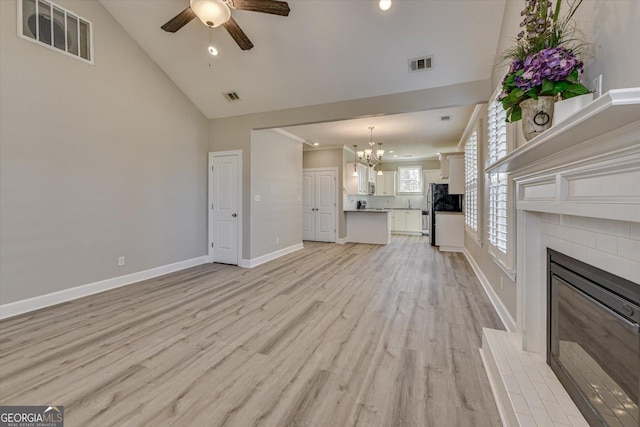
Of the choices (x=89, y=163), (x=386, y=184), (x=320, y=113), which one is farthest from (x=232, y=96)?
(x=386, y=184)

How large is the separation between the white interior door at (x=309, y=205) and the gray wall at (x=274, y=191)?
1308mm

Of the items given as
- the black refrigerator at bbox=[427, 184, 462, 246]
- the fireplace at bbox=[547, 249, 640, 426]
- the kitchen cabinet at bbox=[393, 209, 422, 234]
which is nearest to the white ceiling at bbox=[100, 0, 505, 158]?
the black refrigerator at bbox=[427, 184, 462, 246]

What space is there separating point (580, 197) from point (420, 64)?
9.84 feet

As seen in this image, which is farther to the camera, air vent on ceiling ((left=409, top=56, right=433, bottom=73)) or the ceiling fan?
air vent on ceiling ((left=409, top=56, right=433, bottom=73))

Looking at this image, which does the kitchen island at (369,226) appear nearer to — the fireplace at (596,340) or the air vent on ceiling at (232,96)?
the air vent on ceiling at (232,96)

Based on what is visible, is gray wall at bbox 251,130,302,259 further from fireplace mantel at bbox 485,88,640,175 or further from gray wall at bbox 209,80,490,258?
fireplace mantel at bbox 485,88,640,175

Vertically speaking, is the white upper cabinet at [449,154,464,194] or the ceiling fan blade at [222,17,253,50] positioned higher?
the ceiling fan blade at [222,17,253,50]

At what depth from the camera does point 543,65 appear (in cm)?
120

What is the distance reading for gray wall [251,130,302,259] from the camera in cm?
513

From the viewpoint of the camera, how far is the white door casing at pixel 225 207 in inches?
199

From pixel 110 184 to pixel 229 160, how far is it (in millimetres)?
1930

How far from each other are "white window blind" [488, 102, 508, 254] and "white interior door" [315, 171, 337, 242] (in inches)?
191

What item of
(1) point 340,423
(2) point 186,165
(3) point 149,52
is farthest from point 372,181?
(1) point 340,423

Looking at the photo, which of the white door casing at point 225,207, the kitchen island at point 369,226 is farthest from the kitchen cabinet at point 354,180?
the white door casing at point 225,207
